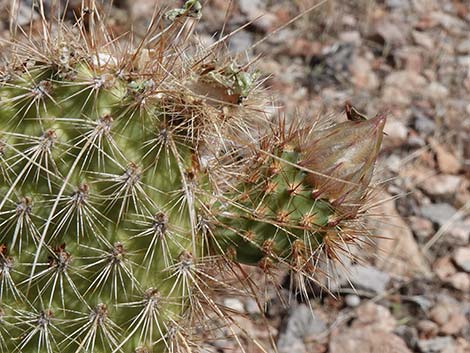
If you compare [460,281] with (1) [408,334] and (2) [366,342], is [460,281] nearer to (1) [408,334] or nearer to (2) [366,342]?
(1) [408,334]

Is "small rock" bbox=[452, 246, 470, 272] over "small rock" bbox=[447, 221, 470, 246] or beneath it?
beneath

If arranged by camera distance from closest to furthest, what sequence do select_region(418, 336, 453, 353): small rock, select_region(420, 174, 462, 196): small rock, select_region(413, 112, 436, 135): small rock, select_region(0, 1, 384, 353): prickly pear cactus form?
select_region(0, 1, 384, 353): prickly pear cactus, select_region(418, 336, 453, 353): small rock, select_region(420, 174, 462, 196): small rock, select_region(413, 112, 436, 135): small rock

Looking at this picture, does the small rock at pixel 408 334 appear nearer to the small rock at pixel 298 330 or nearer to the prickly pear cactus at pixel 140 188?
the small rock at pixel 298 330

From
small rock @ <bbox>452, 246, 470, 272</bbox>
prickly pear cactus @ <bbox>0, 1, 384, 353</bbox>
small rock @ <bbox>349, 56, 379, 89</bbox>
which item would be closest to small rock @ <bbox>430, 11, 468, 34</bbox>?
small rock @ <bbox>349, 56, 379, 89</bbox>

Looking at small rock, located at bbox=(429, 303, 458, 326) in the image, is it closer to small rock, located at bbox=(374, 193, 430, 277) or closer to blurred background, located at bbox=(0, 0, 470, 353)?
blurred background, located at bbox=(0, 0, 470, 353)

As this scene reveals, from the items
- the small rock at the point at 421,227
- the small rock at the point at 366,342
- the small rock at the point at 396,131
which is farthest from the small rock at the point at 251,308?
the small rock at the point at 396,131

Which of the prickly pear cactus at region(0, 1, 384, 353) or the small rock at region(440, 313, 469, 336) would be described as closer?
the prickly pear cactus at region(0, 1, 384, 353)

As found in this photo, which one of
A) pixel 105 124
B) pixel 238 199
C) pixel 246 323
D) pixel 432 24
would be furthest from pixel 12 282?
pixel 432 24
